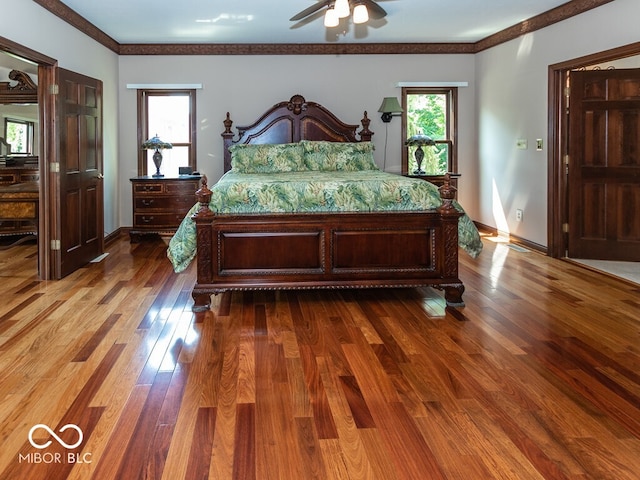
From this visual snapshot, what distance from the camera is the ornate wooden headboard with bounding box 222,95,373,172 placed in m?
7.39

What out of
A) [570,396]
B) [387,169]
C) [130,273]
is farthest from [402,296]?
[387,169]

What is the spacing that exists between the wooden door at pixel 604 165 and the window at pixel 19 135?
625 cm

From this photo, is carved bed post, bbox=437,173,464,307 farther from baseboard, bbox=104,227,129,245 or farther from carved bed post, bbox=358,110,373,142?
baseboard, bbox=104,227,129,245

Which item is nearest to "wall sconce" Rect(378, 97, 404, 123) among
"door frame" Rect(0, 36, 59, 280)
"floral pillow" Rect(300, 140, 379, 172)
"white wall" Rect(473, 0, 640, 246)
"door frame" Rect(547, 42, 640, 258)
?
"floral pillow" Rect(300, 140, 379, 172)

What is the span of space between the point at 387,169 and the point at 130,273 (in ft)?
12.7

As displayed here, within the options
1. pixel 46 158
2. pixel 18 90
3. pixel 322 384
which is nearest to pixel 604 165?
pixel 322 384

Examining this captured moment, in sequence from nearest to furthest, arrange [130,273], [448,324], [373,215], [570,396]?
[570,396]
[448,324]
[373,215]
[130,273]

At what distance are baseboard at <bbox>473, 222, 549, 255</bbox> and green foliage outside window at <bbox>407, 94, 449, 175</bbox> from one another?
0.95 m

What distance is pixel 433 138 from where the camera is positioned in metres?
7.98

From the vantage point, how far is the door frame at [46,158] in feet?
16.6

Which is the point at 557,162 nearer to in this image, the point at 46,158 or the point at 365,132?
the point at 365,132

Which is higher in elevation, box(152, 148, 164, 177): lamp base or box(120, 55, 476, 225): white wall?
box(120, 55, 476, 225): white wall

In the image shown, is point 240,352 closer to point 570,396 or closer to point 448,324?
point 448,324

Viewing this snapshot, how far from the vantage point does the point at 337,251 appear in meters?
4.31
